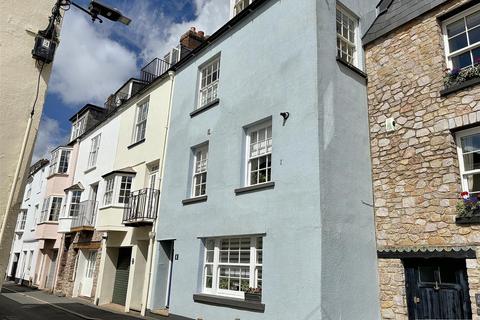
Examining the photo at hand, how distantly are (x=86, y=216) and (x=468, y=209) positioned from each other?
17020mm

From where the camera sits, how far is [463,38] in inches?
359

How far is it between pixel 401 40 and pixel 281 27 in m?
3.20

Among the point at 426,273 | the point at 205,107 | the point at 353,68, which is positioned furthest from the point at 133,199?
the point at 426,273

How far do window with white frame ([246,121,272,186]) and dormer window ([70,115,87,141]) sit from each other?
18.0 meters

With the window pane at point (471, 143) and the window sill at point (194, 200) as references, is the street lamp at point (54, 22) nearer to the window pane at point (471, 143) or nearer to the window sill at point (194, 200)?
the window sill at point (194, 200)

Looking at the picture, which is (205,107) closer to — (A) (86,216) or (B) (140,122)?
(B) (140,122)

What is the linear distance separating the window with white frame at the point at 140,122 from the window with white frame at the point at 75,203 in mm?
6506

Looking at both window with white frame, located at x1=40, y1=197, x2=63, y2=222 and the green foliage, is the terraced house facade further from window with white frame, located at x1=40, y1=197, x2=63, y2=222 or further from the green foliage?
window with white frame, located at x1=40, y1=197, x2=63, y2=222

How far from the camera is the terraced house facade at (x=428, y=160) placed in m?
8.05

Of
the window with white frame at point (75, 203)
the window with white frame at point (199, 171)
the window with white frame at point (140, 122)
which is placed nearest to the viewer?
the window with white frame at point (199, 171)

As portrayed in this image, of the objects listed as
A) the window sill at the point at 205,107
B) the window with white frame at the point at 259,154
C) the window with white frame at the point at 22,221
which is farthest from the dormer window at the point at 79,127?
the window with white frame at the point at 259,154

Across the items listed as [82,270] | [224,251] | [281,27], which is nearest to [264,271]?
[224,251]

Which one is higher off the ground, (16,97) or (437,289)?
(16,97)

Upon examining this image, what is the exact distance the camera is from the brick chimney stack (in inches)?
672
